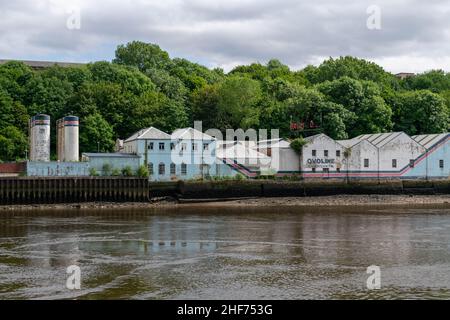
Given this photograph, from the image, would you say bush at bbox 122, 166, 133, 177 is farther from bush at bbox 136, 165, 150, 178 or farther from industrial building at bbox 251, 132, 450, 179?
industrial building at bbox 251, 132, 450, 179

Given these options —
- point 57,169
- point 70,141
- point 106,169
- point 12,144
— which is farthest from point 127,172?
point 12,144

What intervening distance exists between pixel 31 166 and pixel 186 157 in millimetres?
13453

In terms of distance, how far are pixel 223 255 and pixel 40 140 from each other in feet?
106

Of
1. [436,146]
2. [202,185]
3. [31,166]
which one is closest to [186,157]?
[202,185]

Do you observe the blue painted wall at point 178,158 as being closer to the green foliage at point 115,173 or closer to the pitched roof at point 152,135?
the pitched roof at point 152,135

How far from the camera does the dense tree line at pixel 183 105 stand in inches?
2571

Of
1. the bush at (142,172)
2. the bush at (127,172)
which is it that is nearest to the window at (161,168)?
the bush at (142,172)

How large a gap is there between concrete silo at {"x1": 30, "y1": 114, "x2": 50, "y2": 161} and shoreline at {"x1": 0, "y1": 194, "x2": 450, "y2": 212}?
762 centimetres

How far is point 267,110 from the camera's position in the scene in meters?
70.3

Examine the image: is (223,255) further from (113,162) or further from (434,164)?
(434,164)

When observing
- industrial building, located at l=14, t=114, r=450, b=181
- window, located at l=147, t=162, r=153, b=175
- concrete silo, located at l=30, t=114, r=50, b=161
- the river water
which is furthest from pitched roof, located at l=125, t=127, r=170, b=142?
the river water

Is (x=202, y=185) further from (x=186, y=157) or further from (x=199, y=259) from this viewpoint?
(x=199, y=259)

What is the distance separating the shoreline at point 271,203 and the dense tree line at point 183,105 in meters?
13.2

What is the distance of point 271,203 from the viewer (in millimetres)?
52031
